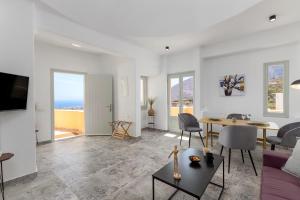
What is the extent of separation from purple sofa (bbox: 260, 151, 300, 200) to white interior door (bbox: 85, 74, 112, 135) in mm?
4630

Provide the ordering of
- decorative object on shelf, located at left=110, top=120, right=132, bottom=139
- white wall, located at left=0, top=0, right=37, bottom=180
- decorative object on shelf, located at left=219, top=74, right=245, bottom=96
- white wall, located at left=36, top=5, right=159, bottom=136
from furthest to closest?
decorative object on shelf, located at left=110, top=120, right=132, bottom=139 → decorative object on shelf, located at left=219, top=74, right=245, bottom=96 → white wall, located at left=36, top=5, right=159, bottom=136 → white wall, located at left=0, top=0, right=37, bottom=180

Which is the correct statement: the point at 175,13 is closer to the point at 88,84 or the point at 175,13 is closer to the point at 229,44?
the point at 229,44

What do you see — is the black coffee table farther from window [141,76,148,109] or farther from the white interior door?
window [141,76,148,109]

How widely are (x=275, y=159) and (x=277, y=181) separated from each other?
0.46 metres

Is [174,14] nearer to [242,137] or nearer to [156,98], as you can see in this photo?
[242,137]

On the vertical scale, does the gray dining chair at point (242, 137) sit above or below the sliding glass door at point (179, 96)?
below

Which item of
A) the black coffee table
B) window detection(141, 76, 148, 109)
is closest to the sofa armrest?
the black coffee table

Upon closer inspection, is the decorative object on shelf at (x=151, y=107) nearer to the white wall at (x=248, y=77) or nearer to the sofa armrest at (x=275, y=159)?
the white wall at (x=248, y=77)

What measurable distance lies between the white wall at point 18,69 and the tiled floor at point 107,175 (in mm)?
316

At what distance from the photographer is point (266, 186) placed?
1.64m

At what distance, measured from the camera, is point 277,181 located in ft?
5.66

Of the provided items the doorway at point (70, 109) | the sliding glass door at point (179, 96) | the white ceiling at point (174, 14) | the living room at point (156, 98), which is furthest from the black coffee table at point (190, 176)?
the doorway at point (70, 109)

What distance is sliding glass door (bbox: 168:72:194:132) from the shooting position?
551 centimetres

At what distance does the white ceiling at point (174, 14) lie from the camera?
247 cm
